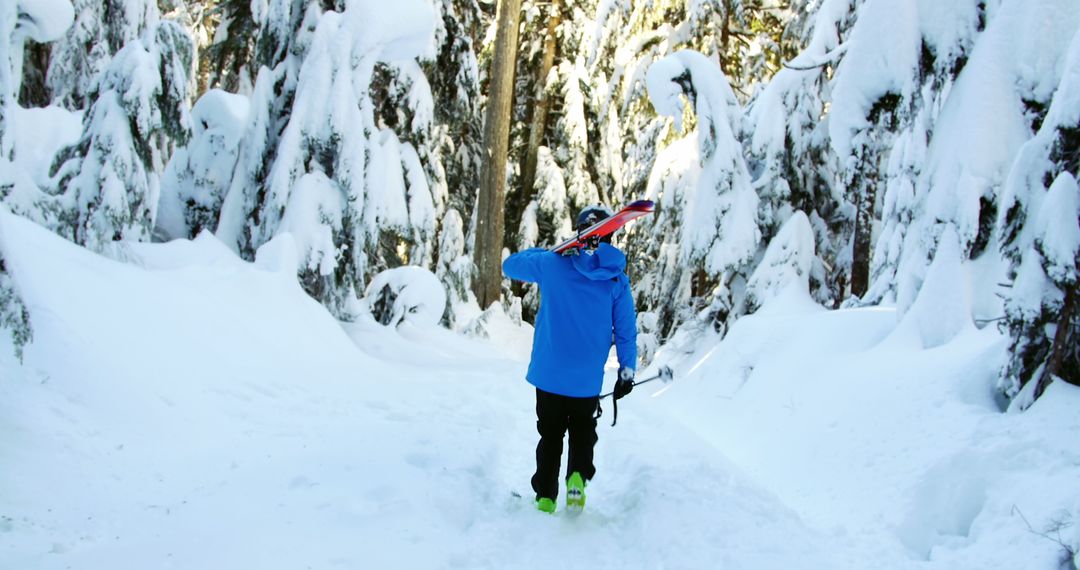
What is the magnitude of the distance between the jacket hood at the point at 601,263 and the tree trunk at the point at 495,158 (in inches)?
426

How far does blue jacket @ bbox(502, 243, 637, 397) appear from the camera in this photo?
4246 millimetres

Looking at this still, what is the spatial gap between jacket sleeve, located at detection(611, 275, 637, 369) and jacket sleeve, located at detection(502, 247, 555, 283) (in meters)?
0.47

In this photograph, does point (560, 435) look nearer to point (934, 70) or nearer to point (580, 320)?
point (580, 320)

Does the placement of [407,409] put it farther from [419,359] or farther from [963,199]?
[963,199]

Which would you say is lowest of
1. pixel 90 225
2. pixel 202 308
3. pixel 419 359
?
pixel 419 359

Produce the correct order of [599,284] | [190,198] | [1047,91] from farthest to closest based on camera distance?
1. [190,198]
2. [1047,91]
3. [599,284]

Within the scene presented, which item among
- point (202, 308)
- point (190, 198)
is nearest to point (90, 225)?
point (202, 308)

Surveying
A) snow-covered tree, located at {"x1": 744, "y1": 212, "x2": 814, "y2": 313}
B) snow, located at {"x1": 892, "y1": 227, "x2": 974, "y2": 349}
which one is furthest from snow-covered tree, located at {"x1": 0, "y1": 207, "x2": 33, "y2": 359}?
snow-covered tree, located at {"x1": 744, "y1": 212, "x2": 814, "y2": 313}

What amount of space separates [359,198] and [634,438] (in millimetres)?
4762

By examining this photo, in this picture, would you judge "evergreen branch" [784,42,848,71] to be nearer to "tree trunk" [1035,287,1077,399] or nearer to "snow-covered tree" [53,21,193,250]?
"tree trunk" [1035,287,1077,399]

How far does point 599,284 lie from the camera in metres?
4.32

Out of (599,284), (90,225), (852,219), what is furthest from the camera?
(852,219)

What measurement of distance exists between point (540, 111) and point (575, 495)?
54.2 ft

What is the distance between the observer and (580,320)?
4.29 metres
